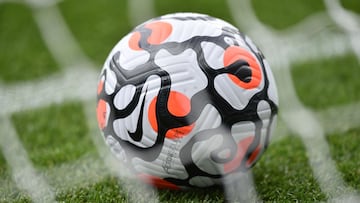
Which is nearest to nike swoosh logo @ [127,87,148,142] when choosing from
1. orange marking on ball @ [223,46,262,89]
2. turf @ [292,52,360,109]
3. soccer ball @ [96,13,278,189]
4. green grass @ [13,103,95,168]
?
soccer ball @ [96,13,278,189]

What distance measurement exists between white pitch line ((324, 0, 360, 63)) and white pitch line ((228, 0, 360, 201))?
0.42 m

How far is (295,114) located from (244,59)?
1199 mm

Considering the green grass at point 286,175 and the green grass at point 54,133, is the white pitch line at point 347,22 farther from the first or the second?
the green grass at point 54,133

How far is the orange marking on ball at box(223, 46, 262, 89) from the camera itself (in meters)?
2.03

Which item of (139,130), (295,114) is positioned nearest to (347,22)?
(295,114)

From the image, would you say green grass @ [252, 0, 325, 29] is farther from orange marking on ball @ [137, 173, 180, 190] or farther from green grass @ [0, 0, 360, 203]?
orange marking on ball @ [137, 173, 180, 190]

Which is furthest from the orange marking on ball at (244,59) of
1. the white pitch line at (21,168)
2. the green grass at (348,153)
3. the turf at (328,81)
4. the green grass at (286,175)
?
the turf at (328,81)

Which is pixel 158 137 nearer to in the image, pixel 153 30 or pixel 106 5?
pixel 153 30

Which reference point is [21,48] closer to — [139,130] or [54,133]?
[54,133]

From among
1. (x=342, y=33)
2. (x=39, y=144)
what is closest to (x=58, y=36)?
(x=39, y=144)

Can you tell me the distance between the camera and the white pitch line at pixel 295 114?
227 centimetres

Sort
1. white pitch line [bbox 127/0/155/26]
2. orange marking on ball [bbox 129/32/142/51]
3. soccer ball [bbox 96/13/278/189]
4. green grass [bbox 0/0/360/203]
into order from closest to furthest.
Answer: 1. soccer ball [bbox 96/13/278/189]
2. orange marking on ball [bbox 129/32/142/51]
3. green grass [bbox 0/0/360/203]
4. white pitch line [bbox 127/0/155/26]

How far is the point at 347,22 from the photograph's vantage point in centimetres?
411

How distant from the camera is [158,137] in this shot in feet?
6.57
